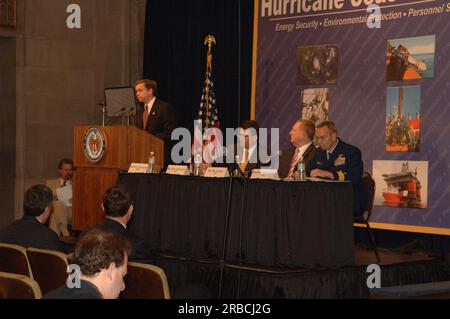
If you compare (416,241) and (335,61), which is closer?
(416,241)

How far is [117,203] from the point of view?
4910 millimetres

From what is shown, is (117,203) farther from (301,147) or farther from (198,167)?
(301,147)

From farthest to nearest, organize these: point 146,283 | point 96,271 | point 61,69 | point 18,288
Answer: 1. point 61,69
2. point 146,283
3. point 18,288
4. point 96,271

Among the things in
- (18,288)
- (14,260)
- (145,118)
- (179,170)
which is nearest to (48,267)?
(14,260)

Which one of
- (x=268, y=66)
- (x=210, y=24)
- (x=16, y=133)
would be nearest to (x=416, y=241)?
(x=268, y=66)

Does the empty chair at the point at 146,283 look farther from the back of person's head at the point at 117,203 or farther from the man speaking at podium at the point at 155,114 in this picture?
the man speaking at podium at the point at 155,114

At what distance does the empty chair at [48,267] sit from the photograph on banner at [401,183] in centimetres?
411

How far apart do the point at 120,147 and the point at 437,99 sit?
280 centimetres

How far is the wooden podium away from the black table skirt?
0.68 metres

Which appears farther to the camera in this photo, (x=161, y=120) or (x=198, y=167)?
(x=161, y=120)

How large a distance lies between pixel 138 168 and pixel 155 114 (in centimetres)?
77

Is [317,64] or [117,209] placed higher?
[317,64]
